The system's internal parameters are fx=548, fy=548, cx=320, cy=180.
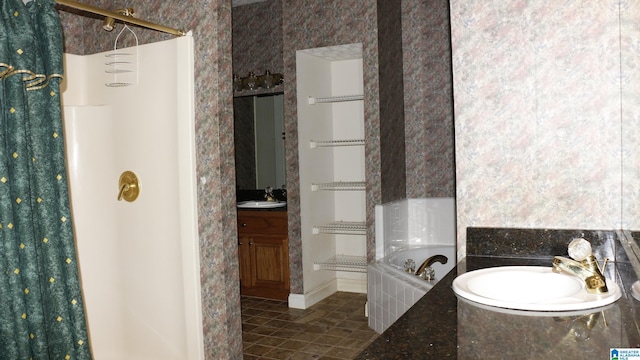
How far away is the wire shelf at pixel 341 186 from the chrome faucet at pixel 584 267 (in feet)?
10.8

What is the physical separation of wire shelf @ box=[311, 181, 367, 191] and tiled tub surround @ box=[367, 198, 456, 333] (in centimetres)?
41

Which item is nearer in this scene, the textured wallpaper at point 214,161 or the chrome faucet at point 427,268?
the textured wallpaper at point 214,161

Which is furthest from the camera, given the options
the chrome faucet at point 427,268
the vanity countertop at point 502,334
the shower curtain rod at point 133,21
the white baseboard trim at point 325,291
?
the white baseboard trim at point 325,291

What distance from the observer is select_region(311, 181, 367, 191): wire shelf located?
4.75 meters

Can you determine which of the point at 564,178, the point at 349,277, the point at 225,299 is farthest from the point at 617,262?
the point at 349,277

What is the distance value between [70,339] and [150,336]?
1.89 feet

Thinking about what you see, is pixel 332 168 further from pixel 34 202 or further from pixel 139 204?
pixel 34 202

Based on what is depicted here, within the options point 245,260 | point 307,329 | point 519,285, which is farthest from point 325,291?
point 519,285

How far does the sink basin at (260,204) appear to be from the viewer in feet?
16.3

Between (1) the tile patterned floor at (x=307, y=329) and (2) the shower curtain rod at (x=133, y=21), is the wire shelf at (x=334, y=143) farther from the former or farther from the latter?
(2) the shower curtain rod at (x=133, y=21)

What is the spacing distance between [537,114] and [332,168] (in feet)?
11.5

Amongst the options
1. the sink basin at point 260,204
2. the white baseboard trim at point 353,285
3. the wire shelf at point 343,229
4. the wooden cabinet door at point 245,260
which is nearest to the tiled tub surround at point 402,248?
the wire shelf at point 343,229

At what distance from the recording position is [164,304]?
9.53ft

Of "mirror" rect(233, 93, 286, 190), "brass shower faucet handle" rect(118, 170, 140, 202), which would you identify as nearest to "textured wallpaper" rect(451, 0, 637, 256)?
"brass shower faucet handle" rect(118, 170, 140, 202)
